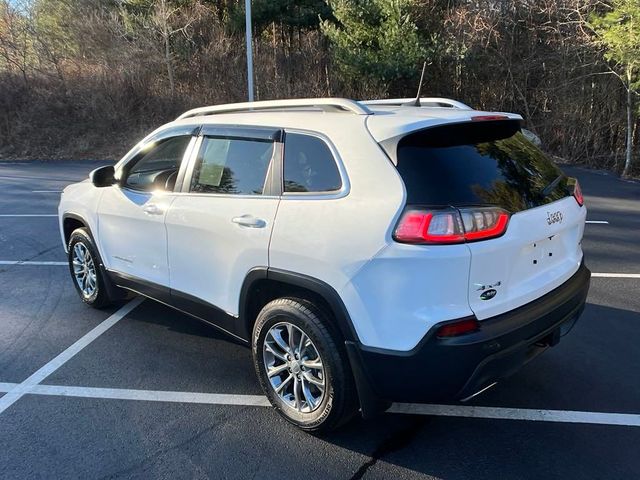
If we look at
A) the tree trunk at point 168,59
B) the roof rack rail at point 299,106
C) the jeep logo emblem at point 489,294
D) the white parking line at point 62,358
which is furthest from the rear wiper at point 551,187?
the tree trunk at point 168,59

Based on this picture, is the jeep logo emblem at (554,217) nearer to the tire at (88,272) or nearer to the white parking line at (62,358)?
the white parking line at (62,358)

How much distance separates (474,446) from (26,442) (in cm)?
252

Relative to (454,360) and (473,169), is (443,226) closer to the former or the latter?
(473,169)

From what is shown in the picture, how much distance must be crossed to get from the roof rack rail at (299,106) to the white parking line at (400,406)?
6.07 ft

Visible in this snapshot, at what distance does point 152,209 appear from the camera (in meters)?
3.91

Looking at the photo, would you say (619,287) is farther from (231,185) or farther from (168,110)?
(168,110)

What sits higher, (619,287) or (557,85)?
(557,85)

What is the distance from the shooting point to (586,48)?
530 inches

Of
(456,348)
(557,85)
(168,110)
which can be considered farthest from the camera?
(168,110)

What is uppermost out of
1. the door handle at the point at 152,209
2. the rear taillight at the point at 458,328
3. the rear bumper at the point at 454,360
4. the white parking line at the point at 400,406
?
the door handle at the point at 152,209

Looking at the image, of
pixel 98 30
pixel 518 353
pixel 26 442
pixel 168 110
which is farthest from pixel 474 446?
pixel 98 30

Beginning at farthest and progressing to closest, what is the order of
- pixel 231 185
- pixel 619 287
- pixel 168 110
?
pixel 168 110, pixel 619 287, pixel 231 185

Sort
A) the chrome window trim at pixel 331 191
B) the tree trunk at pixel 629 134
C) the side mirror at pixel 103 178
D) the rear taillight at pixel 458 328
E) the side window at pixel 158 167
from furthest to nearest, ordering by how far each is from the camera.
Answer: the tree trunk at pixel 629 134
the side mirror at pixel 103 178
the side window at pixel 158 167
the chrome window trim at pixel 331 191
the rear taillight at pixel 458 328

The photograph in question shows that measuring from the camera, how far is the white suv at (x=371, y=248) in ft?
8.15
